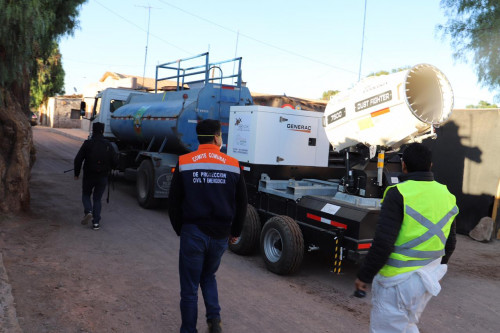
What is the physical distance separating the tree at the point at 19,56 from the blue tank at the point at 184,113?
102 inches

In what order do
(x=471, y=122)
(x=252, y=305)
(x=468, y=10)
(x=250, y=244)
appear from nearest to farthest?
(x=252, y=305)
(x=250, y=244)
(x=471, y=122)
(x=468, y=10)

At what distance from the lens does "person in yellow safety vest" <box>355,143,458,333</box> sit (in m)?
2.82

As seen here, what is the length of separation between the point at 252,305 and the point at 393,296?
2.27 metres

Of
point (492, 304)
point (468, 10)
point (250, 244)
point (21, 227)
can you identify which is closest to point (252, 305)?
point (250, 244)

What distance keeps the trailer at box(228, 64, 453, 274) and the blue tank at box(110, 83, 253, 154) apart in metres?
1.98

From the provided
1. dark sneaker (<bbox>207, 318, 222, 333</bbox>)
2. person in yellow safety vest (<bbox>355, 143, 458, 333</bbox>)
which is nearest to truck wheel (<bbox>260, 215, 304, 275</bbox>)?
dark sneaker (<bbox>207, 318, 222, 333</bbox>)

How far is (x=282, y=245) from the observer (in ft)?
19.1

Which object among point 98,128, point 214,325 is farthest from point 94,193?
point 214,325

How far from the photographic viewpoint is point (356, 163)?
592cm

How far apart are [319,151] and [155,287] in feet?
11.5

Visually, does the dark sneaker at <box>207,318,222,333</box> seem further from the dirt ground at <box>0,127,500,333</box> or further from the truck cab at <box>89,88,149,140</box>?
the truck cab at <box>89,88,149,140</box>

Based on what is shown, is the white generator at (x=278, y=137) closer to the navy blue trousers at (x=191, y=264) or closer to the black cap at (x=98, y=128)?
the black cap at (x=98, y=128)

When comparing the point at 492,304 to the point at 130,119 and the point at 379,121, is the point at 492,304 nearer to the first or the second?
the point at 379,121

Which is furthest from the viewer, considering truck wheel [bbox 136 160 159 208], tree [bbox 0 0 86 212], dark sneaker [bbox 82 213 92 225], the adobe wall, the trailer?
truck wheel [bbox 136 160 159 208]
